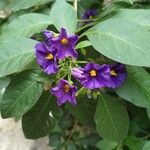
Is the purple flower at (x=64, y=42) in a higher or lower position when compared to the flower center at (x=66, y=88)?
higher

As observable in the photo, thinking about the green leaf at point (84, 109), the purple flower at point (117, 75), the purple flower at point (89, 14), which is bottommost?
the green leaf at point (84, 109)

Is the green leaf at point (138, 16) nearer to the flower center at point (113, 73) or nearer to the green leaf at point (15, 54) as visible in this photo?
the flower center at point (113, 73)

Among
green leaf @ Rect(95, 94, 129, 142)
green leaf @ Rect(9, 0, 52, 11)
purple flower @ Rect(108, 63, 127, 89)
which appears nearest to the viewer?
purple flower @ Rect(108, 63, 127, 89)

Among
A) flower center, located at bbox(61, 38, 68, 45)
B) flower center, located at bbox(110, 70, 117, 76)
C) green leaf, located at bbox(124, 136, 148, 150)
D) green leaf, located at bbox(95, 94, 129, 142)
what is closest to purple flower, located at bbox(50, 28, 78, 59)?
flower center, located at bbox(61, 38, 68, 45)

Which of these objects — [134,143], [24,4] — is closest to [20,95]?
[24,4]

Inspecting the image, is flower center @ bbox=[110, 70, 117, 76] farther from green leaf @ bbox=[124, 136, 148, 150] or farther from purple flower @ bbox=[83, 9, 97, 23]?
green leaf @ bbox=[124, 136, 148, 150]

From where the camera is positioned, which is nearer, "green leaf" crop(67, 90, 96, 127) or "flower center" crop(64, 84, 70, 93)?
"flower center" crop(64, 84, 70, 93)

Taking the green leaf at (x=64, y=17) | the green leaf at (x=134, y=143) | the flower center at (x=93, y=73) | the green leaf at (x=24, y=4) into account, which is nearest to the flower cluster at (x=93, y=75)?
the flower center at (x=93, y=73)
